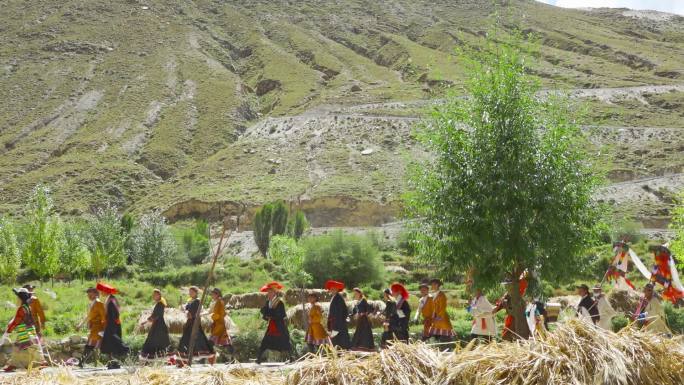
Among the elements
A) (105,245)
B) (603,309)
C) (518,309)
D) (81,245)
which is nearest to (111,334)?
(518,309)

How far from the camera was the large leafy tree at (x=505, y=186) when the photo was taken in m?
13.7

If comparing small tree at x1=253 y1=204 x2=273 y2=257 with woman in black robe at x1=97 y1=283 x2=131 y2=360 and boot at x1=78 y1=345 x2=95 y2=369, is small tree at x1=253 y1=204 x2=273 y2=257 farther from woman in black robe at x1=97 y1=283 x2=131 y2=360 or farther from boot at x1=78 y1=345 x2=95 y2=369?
woman in black robe at x1=97 y1=283 x2=131 y2=360

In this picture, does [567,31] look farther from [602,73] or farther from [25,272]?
[25,272]

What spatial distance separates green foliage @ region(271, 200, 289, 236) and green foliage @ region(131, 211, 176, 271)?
7629 mm

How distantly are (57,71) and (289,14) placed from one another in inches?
2480

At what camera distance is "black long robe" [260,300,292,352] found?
13922mm

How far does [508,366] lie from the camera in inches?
159

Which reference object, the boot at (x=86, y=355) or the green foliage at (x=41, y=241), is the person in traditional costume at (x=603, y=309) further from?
the green foliage at (x=41, y=241)

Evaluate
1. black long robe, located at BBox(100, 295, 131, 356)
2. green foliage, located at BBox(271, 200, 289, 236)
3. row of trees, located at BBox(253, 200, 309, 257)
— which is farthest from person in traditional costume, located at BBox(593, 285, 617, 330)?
green foliage, located at BBox(271, 200, 289, 236)

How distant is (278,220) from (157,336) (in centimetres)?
4320

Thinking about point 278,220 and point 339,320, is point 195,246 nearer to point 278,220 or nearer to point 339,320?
point 278,220

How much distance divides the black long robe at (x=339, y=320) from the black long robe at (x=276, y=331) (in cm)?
90

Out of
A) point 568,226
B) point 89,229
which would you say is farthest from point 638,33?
point 568,226

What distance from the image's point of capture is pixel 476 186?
1391 cm
